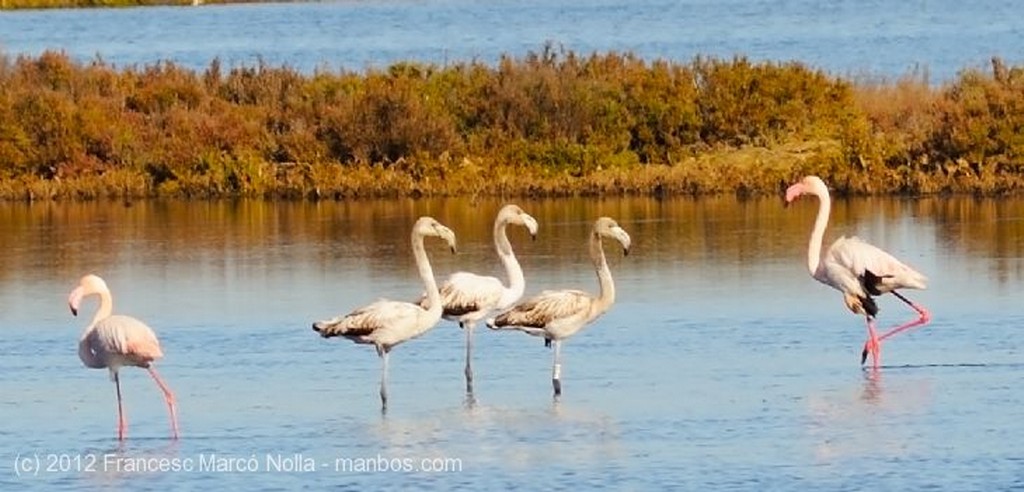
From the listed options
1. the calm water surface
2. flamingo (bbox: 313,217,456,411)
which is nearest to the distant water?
the calm water surface

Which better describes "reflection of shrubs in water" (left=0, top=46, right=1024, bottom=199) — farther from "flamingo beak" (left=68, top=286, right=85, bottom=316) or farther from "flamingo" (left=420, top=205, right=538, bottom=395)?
"flamingo beak" (left=68, top=286, right=85, bottom=316)

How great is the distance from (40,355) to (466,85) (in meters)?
17.6

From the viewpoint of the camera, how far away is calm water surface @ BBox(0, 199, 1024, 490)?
45.2 ft

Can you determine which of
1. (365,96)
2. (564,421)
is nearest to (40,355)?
(564,421)

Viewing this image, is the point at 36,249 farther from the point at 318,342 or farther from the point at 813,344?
the point at 813,344

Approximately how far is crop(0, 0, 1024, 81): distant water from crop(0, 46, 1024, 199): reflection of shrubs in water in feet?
47.0

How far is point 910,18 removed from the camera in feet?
288

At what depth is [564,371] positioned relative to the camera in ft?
56.2

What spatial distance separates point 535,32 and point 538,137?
48501mm

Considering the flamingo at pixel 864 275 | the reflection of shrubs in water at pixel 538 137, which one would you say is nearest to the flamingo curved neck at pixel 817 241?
the flamingo at pixel 864 275

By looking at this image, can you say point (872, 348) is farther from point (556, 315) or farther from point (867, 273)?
point (556, 315)

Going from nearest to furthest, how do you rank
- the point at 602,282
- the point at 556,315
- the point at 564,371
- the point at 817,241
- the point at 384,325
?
the point at 384,325, the point at 556,315, the point at 602,282, the point at 564,371, the point at 817,241

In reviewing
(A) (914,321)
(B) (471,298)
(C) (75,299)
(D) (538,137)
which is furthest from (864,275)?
(D) (538,137)

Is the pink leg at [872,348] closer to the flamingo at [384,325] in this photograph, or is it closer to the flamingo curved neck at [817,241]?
the flamingo curved neck at [817,241]
